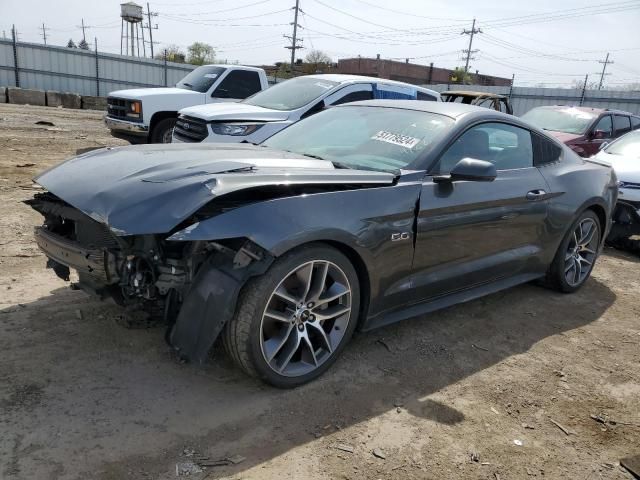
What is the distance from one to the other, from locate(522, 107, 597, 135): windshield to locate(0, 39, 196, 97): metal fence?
1999cm

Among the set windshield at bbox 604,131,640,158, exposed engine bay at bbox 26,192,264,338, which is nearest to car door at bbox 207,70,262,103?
windshield at bbox 604,131,640,158

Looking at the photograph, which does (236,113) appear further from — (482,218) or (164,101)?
(482,218)

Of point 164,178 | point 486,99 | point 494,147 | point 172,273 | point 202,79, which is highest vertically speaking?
point 486,99

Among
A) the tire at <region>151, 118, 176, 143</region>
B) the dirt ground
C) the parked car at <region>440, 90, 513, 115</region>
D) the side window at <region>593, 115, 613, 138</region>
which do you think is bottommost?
the dirt ground

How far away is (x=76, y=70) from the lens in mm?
25188

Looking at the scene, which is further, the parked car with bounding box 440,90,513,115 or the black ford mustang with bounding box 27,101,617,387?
the parked car with bounding box 440,90,513,115

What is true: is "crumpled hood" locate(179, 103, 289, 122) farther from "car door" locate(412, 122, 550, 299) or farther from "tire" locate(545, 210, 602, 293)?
"tire" locate(545, 210, 602, 293)

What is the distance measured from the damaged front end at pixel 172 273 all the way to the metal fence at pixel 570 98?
24063mm

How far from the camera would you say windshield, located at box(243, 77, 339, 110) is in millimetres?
7852

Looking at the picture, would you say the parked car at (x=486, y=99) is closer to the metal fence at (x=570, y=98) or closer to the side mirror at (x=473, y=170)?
the side mirror at (x=473, y=170)

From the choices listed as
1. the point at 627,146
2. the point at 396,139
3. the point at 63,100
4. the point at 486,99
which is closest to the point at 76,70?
the point at 63,100

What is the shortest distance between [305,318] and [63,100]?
23.0m

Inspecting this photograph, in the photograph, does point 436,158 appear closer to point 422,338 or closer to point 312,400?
point 422,338

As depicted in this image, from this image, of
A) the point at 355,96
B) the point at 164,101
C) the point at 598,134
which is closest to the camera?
the point at 355,96
